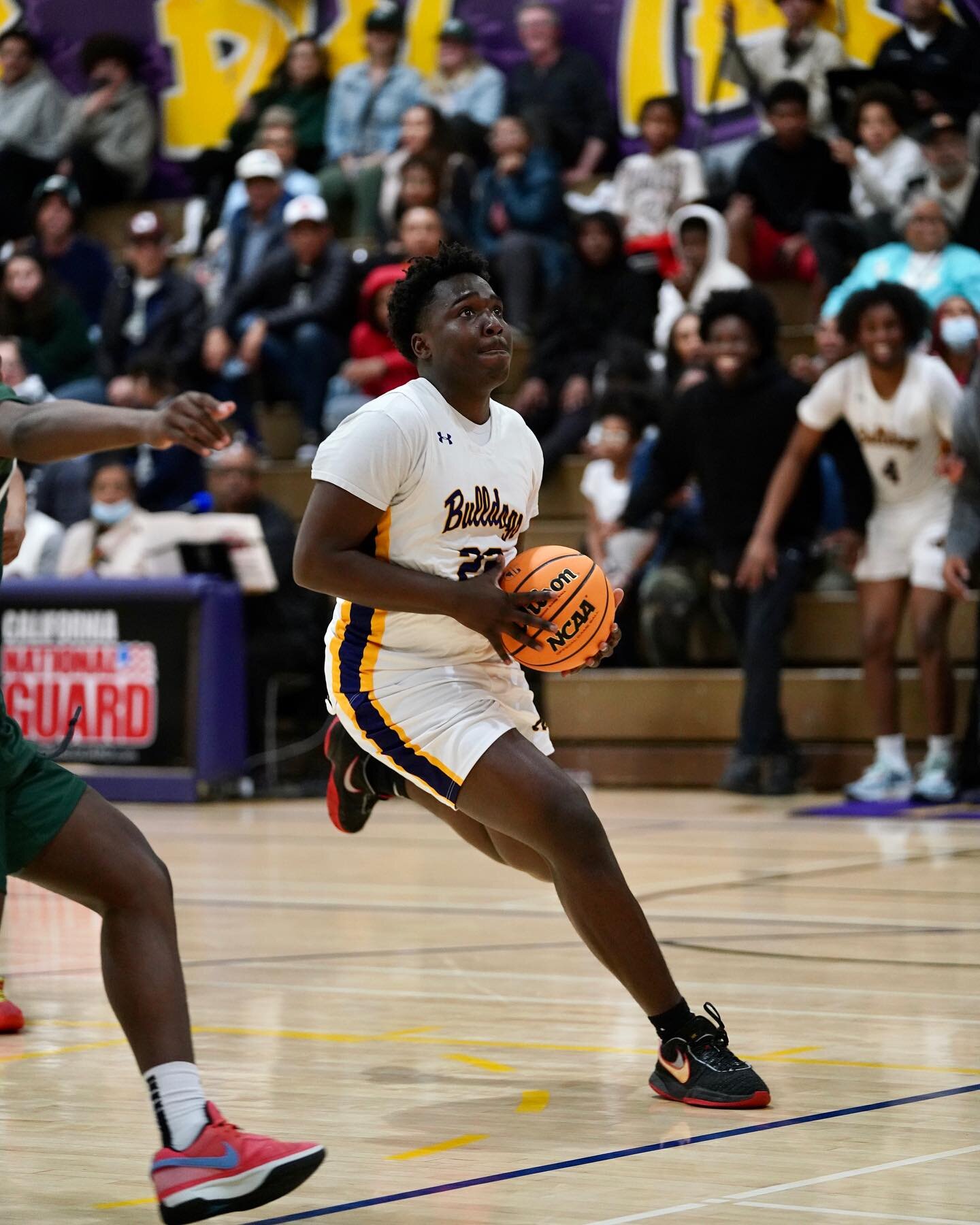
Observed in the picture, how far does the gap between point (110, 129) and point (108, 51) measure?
0.80m

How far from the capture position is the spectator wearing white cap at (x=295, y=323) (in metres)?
14.5

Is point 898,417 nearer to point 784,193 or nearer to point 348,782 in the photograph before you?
point 784,193

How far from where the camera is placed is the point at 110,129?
18250 millimetres

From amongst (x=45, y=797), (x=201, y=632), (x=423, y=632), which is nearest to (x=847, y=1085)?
(x=423, y=632)

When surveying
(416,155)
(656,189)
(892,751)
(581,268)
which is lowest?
(892,751)

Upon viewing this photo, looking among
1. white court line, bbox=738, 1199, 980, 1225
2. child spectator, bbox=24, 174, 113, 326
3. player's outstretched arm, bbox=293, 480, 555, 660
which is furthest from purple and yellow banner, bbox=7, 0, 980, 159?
white court line, bbox=738, 1199, 980, 1225

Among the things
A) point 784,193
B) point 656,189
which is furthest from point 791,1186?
point 656,189

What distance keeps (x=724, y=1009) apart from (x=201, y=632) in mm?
6602

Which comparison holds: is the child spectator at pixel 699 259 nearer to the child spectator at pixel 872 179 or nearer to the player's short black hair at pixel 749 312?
the child spectator at pixel 872 179

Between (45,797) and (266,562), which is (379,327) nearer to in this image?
(266,562)

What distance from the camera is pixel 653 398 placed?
12469mm

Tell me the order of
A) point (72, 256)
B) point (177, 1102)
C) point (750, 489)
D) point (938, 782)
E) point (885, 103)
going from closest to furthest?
point (177, 1102)
point (938, 782)
point (750, 489)
point (885, 103)
point (72, 256)

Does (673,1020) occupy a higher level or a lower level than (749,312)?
lower

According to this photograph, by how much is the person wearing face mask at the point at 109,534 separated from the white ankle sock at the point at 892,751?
176 inches
